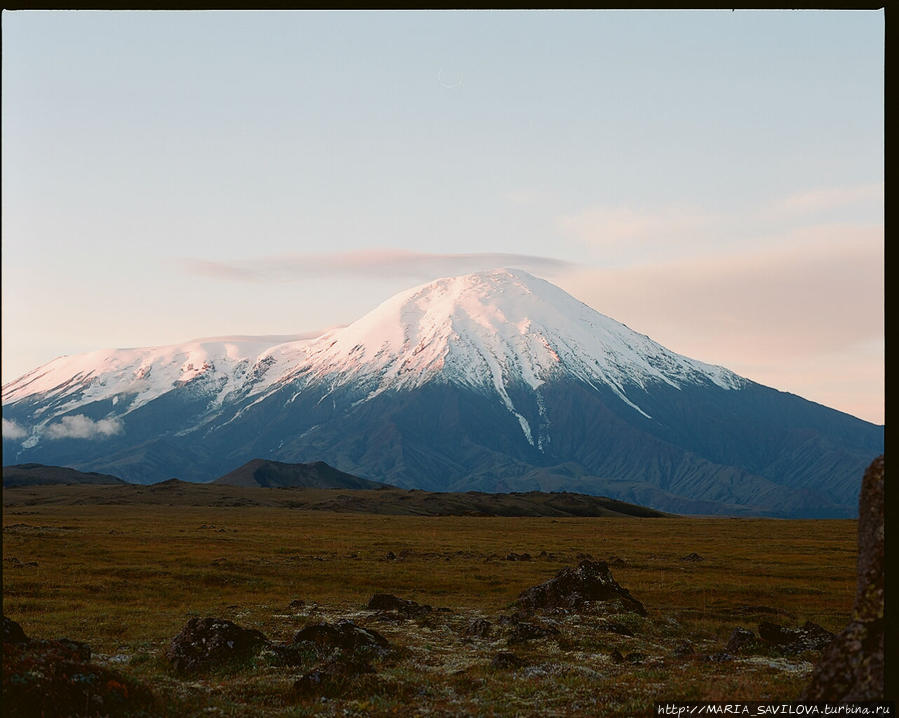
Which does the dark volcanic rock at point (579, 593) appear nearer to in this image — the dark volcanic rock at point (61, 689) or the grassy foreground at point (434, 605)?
the grassy foreground at point (434, 605)

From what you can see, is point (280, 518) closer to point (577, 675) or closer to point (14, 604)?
point (14, 604)

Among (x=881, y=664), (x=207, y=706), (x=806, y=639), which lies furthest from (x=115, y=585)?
(x=881, y=664)

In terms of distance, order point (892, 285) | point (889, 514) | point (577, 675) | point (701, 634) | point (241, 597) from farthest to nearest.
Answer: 1. point (241, 597)
2. point (701, 634)
3. point (577, 675)
4. point (889, 514)
5. point (892, 285)

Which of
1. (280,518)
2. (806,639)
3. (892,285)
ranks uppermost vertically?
(892,285)

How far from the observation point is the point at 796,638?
102ft

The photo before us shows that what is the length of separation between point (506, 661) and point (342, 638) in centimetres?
590

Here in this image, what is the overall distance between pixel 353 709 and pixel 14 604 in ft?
99.2

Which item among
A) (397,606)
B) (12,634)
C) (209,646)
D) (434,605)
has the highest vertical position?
(12,634)

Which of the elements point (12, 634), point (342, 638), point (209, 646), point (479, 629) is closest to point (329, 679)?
point (209, 646)

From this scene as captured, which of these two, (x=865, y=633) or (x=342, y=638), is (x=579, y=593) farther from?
(x=865, y=633)

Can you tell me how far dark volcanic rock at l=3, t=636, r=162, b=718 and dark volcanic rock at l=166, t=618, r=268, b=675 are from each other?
523cm

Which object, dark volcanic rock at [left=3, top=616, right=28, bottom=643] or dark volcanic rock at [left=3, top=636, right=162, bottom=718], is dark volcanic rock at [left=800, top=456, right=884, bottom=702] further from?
dark volcanic rock at [left=3, top=616, right=28, bottom=643]

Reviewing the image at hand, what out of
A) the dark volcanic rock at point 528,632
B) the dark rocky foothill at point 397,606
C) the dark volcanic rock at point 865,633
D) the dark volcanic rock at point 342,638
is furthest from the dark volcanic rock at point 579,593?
the dark volcanic rock at point 865,633

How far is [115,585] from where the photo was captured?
50.7 metres
